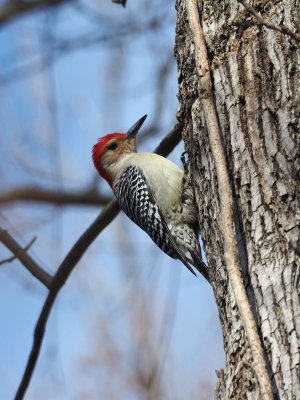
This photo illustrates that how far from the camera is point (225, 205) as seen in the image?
7.61ft

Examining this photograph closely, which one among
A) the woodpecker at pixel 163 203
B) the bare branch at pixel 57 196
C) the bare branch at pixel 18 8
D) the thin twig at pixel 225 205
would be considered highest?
the bare branch at pixel 18 8

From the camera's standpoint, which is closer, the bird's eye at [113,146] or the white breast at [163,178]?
the white breast at [163,178]

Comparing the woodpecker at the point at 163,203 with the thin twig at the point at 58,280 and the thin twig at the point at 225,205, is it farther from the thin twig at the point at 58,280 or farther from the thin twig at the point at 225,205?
the thin twig at the point at 225,205

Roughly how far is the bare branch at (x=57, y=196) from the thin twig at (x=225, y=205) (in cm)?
328

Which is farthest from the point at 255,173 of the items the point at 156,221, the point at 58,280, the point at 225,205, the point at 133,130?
the point at 133,130

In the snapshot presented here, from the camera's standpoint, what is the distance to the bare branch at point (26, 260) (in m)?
3.76

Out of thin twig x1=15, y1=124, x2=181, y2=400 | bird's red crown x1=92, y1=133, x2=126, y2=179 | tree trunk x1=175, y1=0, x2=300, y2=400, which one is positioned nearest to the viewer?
→ tree trunk x1=175, y1=0, x2=300, y2=400

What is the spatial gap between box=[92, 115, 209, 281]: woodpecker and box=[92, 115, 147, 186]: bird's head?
27cm

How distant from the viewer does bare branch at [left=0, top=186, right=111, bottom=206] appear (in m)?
5.97

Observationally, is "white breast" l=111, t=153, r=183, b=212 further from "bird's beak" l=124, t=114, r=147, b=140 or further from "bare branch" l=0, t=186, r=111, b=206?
"bare branch" l=0, t=186, r=111, b=206

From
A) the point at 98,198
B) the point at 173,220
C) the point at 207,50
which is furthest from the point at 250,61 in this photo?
the point at 98,198

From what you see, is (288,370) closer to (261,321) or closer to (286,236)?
(261,321)

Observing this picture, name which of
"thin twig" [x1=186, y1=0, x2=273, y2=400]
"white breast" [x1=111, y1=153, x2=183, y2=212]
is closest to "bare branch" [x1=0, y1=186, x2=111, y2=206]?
"white breast" [x1=111, y1=153, x2=183, y2=212]

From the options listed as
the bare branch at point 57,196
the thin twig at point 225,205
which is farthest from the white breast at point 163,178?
the thin twig at point 225,205
